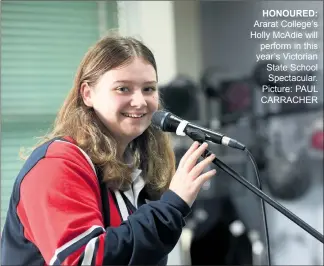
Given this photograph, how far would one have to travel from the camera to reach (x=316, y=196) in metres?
1.58

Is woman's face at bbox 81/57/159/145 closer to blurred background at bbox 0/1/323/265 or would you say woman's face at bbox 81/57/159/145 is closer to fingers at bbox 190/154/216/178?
fingers at bbox 190/154/216/178

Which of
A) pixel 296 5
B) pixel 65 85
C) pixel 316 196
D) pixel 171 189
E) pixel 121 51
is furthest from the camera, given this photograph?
pixel 316 196

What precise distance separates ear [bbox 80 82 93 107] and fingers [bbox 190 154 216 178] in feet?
0.89

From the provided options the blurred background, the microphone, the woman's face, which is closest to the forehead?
the woman's face

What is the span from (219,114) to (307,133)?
28 centimetres

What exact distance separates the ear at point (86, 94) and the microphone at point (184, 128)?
163mm

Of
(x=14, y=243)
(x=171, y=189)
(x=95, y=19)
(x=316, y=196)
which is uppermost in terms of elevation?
(x=95, y=19)

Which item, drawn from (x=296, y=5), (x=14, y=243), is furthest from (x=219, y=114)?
(x=14, y=243)

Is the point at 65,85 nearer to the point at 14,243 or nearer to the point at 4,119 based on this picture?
the point at 4,119

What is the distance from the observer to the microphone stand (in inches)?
29.7

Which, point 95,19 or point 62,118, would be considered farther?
point 95,19

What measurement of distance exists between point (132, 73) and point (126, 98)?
0.05 meters

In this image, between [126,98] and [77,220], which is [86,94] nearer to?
[126,98]

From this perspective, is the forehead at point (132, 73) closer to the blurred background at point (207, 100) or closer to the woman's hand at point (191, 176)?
the woman's hand at point (191, 176)
